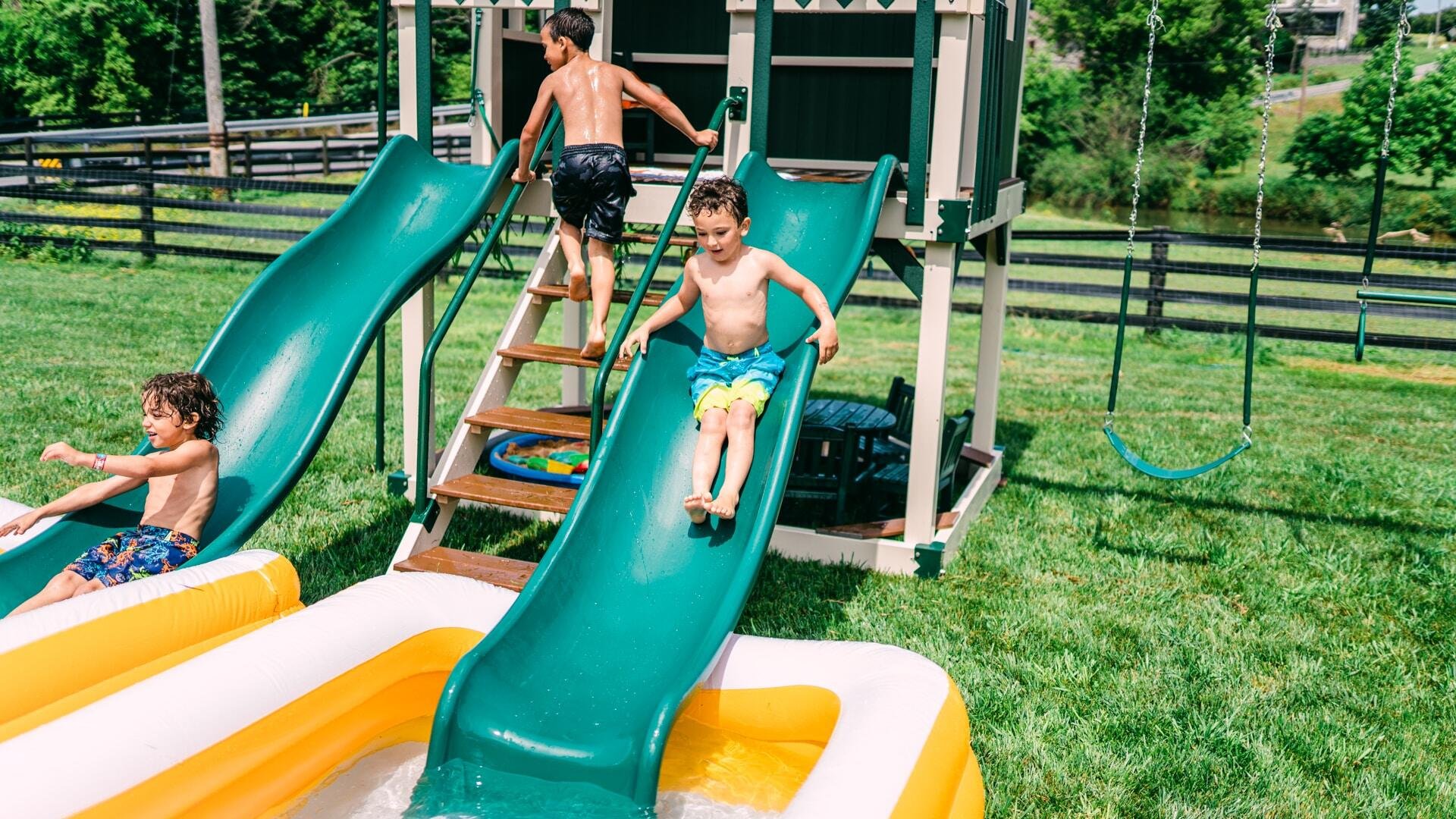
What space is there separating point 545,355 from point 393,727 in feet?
7.64

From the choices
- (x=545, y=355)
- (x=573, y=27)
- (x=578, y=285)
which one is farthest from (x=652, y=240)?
(x=573, y=27)

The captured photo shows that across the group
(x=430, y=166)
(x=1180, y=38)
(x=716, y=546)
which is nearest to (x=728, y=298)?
(x=716, y=546)

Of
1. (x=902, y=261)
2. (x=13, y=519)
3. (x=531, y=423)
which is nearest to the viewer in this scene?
(x=13, y=519)

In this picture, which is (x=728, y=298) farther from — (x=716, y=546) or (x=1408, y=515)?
(x=1408, y=515)

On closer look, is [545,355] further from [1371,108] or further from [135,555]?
[1371,108]

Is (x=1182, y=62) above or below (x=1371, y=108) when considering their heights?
above

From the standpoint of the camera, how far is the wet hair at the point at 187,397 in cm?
518

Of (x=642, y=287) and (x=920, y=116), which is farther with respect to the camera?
(x=920, y=116)

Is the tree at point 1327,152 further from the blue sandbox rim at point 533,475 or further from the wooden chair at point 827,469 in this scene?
the blue sandbox rim at point 533,475

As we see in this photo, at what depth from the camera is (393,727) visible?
480 cm

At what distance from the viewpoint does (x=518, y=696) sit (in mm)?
4559

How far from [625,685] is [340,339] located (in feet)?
8.28

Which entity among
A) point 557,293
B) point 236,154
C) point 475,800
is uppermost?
point 236,154

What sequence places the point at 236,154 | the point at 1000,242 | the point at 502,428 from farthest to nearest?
the point at 236,154
the point at 1000,242
the point at 502,428
